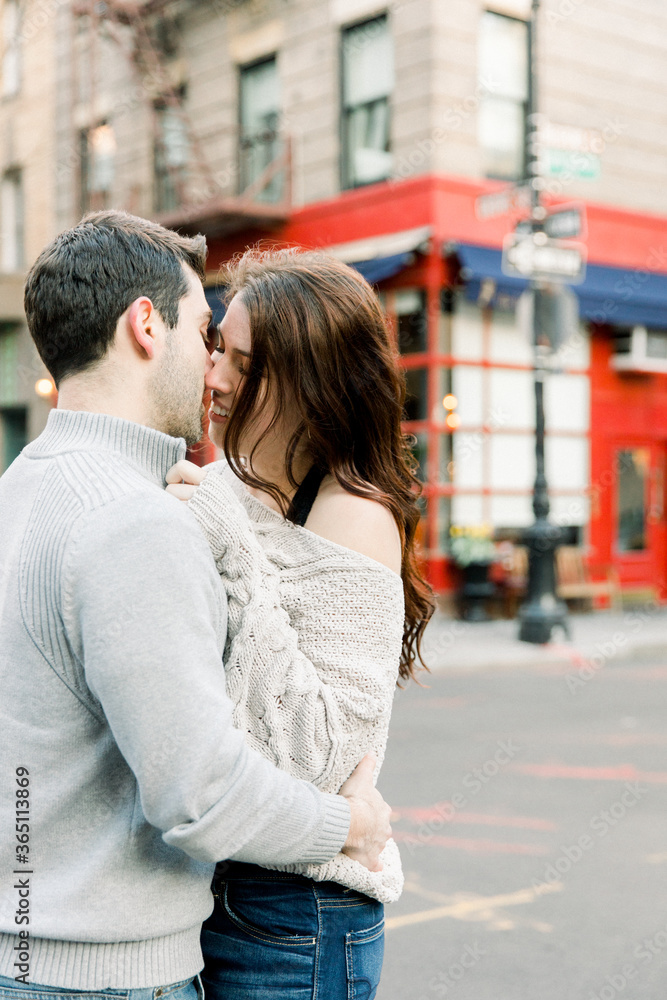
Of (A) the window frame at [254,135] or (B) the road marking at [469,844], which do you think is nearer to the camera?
(B) the road marking at [469,844]

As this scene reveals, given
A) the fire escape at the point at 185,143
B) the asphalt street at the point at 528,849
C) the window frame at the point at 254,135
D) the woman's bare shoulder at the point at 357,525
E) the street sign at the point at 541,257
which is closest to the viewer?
the woman's bare shoulder at the point at 357,525

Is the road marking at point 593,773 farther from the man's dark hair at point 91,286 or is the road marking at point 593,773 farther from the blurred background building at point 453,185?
the blurred background building at point 453,185

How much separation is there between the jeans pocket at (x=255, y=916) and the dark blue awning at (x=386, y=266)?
39.4 ft

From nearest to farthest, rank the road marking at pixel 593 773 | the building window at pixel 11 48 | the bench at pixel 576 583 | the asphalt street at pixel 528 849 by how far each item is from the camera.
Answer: the asphalt street at pixel 528 849
the road marking at pixel 593 773
the bench at pixel 576 583
the building window at pixel 11 48

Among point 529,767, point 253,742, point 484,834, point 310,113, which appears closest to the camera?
point 253,742

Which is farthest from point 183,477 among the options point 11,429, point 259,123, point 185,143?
point 11,429

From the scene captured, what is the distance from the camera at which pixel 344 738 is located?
1.70 m

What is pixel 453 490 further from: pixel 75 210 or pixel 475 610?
pixel 75 210

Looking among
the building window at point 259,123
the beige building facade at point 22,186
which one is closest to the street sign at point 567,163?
the building window at point 259,123

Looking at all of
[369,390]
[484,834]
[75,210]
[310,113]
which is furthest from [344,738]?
[75,210]

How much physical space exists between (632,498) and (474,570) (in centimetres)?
369

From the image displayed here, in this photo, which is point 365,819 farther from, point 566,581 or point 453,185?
point 566,581

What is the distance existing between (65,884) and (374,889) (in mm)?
512

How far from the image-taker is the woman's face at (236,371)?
75.6 inches
